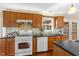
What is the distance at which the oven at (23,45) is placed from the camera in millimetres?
4140

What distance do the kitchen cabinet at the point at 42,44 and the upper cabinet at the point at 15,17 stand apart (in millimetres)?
583

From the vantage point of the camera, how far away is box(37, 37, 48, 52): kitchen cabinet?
15.5 ft

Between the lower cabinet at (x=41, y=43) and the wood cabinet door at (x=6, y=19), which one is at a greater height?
the wood cabinet door at (x=6, y=19)

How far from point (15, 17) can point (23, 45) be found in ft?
3.41

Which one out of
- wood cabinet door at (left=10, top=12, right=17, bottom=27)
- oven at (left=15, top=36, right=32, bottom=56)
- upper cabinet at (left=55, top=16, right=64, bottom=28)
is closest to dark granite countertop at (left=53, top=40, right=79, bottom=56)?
oven at (left=15, top=36, right=32, bottom=56)

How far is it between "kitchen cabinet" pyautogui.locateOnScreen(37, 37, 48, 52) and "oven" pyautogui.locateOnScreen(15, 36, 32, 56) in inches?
17.1

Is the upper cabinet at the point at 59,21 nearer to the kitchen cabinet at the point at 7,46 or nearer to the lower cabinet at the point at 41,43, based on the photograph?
the lower cabinet at the point at 41,43

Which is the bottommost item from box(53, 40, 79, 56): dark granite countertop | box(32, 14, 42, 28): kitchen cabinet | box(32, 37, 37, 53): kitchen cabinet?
box(32, 37, 37, 53): kitchen cabinet

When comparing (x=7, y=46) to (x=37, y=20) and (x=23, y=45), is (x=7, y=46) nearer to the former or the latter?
(x=23, y=45)

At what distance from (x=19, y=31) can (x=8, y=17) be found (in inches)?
33.1

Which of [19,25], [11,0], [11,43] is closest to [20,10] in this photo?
[19,25]

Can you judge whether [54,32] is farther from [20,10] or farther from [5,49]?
[5,49]

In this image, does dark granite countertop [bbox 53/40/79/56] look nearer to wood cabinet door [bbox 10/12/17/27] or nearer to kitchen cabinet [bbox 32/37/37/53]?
kitchen cabinet [bbox 32/37/37/53]

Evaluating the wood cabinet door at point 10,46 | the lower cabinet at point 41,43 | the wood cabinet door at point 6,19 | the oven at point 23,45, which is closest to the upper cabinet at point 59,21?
the lower cabinet at point 41,43
